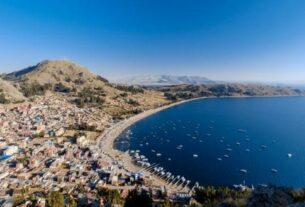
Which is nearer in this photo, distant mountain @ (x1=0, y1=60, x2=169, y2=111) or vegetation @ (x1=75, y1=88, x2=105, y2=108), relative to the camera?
distant mountain @ (x1=0, y1=60, x2=169, y2=111)

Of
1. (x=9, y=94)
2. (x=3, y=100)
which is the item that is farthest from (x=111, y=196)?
(x=9, y=94)

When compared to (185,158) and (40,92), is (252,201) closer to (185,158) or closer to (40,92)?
(185,158)

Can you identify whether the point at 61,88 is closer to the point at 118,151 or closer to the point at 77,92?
the point at 77,92

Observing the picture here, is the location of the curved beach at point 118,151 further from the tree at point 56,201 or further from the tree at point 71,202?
the tree at point 56,201

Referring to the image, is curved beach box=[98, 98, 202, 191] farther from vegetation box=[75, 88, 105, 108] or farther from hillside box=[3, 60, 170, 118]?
vegetation box=[75, 88, 105, 108]

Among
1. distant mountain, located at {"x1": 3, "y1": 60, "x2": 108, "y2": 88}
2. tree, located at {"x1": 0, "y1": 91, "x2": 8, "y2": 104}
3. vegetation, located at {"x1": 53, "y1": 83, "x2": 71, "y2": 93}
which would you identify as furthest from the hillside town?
distant mountain, located at {"x1": 3, "y1": 60, "x2": 108, "y2": 88}

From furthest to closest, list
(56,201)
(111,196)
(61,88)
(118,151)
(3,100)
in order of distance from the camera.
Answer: (61,88) < (3,100) < (118,151) < (111,196) < (56,201)

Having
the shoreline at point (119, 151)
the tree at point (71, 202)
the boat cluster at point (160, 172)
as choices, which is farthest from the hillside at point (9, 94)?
the tree at point (71, 202)

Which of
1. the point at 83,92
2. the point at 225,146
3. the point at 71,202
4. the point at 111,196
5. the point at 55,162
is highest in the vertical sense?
the point at 83,92

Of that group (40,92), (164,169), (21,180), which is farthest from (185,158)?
(40,92)

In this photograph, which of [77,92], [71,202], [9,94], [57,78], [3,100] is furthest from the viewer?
[57,78]
